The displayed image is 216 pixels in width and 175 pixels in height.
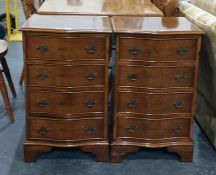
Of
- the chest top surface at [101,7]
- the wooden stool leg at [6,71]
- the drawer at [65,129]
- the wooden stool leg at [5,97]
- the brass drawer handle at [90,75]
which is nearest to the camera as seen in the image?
the brass drawer handle at [90,75]

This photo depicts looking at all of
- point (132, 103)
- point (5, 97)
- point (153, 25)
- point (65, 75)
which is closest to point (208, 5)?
point (153, 25)

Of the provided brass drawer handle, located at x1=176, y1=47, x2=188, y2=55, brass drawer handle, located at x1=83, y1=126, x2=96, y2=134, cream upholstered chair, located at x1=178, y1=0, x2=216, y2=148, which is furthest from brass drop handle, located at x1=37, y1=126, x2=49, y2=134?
cream upholstered chair, located at x1=178, y1=0, x2=216, y2=148

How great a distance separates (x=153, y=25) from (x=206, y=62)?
1.50ft

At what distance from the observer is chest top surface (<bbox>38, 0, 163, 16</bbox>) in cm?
262

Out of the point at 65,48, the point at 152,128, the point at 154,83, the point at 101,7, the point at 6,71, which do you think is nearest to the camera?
the point at 65,48

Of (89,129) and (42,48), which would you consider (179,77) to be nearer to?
(89,129)

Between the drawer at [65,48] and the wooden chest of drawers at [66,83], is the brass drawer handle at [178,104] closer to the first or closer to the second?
the wooden chest of drawers at [66,83]

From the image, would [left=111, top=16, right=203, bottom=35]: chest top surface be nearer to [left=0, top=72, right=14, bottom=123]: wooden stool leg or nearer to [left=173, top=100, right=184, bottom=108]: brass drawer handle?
[left=173, top=100, right=184, bottom=108]: brass drawer handle

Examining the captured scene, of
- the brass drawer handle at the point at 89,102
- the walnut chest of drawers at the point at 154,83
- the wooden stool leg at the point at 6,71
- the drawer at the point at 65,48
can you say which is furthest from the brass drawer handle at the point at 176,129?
the wooden stool leg at the point at 6,71

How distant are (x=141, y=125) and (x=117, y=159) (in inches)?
10.3

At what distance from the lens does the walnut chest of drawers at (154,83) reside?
219 centimetres

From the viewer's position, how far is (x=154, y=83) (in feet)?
7.47

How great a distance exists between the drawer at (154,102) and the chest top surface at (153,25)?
0.37 m

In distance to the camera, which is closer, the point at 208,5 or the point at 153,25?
the point at 153,25
